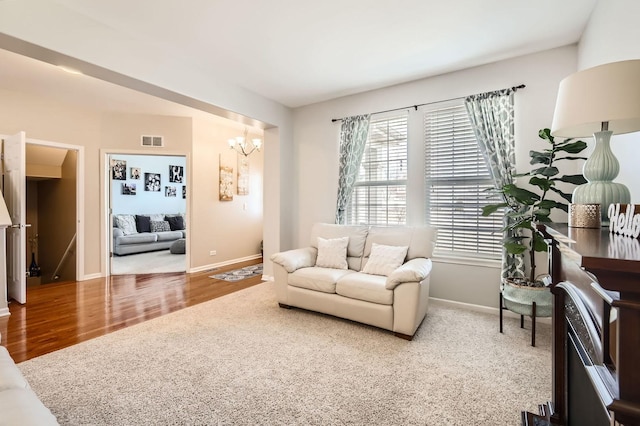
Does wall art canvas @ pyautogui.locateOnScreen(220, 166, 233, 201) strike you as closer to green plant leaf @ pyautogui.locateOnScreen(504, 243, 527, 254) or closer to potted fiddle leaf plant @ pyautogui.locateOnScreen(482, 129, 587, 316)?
potted fiddle leaf plant @ pyautogui.locateOnScreen(482, 129, 587, 316)

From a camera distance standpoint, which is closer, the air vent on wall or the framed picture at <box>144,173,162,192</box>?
the air vent on wall

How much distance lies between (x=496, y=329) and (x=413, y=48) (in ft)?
9.50

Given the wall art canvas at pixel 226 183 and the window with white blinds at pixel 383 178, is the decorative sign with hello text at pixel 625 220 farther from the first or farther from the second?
the wall art canvas at pixel 226 183

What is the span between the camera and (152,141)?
5168 mm

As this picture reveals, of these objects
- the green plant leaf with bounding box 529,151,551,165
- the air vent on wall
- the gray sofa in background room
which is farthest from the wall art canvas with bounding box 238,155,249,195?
the green plant leaf with bounding box 529,151,551,165

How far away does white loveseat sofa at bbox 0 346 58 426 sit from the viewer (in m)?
1.01

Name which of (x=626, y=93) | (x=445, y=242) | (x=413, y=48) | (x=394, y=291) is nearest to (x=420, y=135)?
(x=413, y=48)

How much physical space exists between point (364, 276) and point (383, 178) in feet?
5.02

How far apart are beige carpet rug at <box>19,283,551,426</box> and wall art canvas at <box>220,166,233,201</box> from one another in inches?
127

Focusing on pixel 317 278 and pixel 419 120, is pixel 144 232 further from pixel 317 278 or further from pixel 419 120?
pixel 419 120

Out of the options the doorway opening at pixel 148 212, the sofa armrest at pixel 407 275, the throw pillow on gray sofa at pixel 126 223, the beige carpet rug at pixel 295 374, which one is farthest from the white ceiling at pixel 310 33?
the throw pillow on gray sofa at pixel 126 223

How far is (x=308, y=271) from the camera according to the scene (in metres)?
3.31

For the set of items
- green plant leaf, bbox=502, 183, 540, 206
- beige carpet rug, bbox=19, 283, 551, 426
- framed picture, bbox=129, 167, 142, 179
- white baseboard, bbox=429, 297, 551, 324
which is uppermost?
framed picture, bbox=129, 167, 142, 179

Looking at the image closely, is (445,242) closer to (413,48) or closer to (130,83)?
(413,48)
